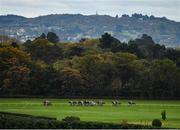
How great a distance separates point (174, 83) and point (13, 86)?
25629 millimetres

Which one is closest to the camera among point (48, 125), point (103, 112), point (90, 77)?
point (48, 125)

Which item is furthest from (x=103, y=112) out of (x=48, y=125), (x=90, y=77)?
(x=90, y=77)

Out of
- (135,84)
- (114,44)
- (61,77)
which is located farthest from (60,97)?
(114,44)

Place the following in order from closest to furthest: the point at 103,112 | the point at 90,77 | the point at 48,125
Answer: the point at 48,125 < the point at 103,112 < the point at 90,77

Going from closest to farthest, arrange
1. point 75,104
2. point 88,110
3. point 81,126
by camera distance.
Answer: point 81,126 → point 88,110 → point 75,104

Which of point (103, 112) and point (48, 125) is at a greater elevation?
point (48, 125)

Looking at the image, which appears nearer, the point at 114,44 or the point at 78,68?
the point at 78,68

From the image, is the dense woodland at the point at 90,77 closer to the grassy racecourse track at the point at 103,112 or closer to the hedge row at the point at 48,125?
the grassy racecourse track at the point at 103,112

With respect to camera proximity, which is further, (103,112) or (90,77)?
(90,77)

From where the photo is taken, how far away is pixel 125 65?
310 ft

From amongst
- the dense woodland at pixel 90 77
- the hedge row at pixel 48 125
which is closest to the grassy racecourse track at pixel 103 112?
the hedge row at pixel 48 125

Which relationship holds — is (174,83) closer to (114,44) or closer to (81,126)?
(114,44)

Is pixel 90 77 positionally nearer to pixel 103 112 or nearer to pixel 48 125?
pixel 103 112

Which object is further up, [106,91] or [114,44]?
[114,44]
